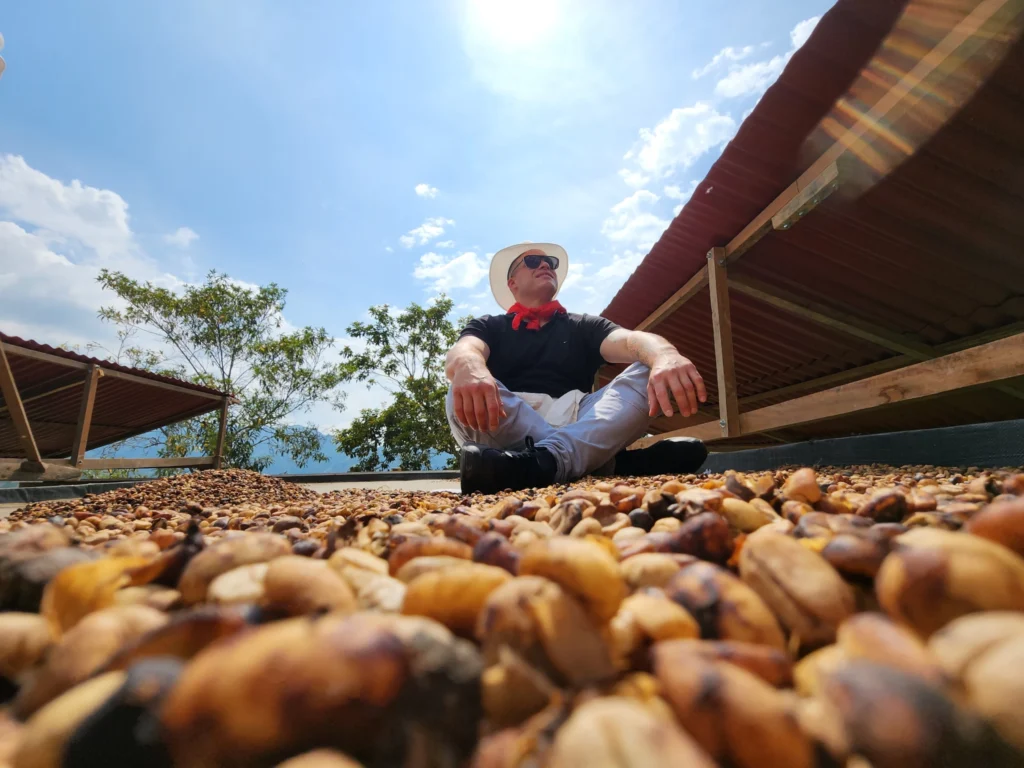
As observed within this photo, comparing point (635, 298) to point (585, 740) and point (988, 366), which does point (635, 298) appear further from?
point (585, 740)

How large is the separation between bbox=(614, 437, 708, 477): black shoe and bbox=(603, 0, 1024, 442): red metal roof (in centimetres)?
123

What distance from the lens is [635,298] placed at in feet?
12.8

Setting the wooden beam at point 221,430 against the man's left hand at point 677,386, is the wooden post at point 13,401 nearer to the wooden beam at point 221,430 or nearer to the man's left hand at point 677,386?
the wooden beam at point 221,430

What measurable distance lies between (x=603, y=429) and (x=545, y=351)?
0.73m

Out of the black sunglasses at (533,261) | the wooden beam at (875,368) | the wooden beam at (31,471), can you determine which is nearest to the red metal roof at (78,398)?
the wooden beam at (31,471)

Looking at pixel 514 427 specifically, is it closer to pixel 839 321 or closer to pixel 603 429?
pixel 603 429

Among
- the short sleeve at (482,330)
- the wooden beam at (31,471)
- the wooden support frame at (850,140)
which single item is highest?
the wooden support frame at (850,140)

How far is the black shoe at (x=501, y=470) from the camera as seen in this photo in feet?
6.48

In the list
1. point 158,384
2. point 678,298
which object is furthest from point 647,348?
point 158,384

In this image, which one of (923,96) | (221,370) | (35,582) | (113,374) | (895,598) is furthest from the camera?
(221,370)

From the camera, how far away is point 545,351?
2.88m

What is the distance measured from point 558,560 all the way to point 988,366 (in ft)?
7.15

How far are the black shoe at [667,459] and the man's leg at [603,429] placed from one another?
5.3 inches

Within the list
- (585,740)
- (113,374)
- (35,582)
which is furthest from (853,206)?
(113,374)
